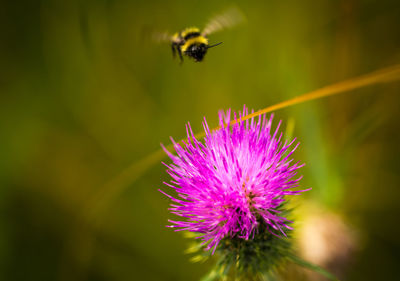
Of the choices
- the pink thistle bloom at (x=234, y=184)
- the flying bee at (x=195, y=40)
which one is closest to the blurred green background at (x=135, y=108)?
the flying bee at (x=195, y=40)

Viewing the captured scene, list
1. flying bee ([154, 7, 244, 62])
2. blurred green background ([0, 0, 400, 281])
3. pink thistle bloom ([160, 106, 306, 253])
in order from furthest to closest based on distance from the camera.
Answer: blurred green background ([0, 0, 400, 281]) < flying bee ([154, 7, 244, 62]) < pink thistle bloom ([160, 106, 306, 253])

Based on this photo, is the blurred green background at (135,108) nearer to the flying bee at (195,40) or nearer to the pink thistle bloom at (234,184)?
the flying bee at (195,40)

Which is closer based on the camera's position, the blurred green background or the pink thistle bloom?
the pink thistle bloom

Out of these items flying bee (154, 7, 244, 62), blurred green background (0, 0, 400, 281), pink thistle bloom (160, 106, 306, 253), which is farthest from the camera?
blurred green background (0, 0, 400, 281)

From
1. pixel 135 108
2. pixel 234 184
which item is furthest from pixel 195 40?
pixel 135 108

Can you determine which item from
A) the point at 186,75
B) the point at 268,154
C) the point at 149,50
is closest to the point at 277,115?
the point at 186,75

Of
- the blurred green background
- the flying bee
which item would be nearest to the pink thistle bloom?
the flying bee

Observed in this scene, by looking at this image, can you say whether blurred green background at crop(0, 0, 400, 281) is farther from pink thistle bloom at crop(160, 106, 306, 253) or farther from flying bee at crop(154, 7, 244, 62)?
pink thistle bloom at crop(160, 106, 306, 253)

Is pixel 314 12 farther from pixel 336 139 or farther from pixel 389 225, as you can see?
pixel 389 225
